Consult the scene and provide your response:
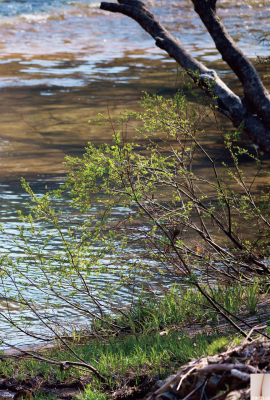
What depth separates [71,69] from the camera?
67.8 feet

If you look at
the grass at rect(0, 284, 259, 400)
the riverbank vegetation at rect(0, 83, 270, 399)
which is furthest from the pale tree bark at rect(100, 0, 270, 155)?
the grass at rect(0, 284, 259, 400)

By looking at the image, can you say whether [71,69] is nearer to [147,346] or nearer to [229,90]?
[229,90]

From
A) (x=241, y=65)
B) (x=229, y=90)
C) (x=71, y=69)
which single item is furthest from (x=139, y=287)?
(x=71, y=69)

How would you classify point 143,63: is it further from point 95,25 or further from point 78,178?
point 78,178

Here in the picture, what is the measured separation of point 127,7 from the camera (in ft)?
21.9

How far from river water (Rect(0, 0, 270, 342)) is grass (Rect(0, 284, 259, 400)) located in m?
1.18

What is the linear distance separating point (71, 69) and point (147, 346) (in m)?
17.7

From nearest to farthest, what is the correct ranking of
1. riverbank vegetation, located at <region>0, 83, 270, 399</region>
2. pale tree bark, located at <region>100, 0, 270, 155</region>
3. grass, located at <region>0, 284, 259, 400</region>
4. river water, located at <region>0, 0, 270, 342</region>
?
grass, located at <region>0, 284, 259, 400</region>
riverbank vegetation, located at <region>0, 83, 270, 399</region>
pale tree bark, located at <region>100, 0, 270, 155</region>
river water, located at <region>0, 0, 270, 342</region>

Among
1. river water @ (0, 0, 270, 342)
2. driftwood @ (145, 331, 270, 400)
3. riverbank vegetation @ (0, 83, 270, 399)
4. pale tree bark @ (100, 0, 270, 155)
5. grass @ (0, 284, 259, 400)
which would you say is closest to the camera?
driftwood @ (145, 331, 270, 400)

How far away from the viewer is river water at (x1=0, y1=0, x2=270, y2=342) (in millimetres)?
11227

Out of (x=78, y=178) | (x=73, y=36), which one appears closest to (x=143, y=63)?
(x=73, y=36)

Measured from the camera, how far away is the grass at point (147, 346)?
3748mm

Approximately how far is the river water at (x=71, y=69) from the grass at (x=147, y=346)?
3.89 feet

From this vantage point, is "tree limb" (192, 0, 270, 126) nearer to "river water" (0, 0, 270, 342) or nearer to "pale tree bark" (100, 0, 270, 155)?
"pale tree bark" (100, 0, 270, 155)
